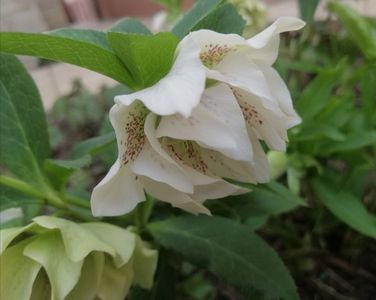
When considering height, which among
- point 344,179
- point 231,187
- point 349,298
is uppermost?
point 231,187

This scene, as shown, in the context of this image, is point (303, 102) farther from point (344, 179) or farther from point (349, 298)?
point (349, 298)

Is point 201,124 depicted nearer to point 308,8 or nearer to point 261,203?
point 261,203

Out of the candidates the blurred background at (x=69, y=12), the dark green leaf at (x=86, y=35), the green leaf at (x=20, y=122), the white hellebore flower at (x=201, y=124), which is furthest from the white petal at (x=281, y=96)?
the blurred background at (x=69, y=12)

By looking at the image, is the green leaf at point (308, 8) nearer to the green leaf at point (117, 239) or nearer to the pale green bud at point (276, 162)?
the pale green bud at point (276, 162)

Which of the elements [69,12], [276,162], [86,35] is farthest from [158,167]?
[69,12]

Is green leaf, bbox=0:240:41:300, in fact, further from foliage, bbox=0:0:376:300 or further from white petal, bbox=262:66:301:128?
white petal, bbox=262:66:301:128

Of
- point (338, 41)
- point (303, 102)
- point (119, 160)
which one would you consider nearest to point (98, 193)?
point (119, 160)
